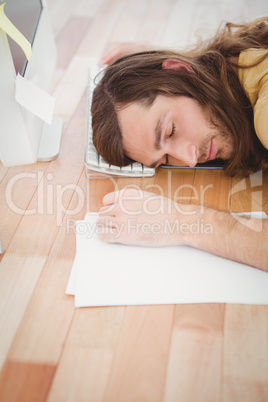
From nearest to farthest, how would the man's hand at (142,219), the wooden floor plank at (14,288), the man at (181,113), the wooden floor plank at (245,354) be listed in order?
the wooden floor plank at (245,354)
the wooden floor plank at (14,288)
the man's hand at (142,219)
the man at (181,113)

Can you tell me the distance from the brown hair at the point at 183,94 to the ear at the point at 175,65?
0.01m

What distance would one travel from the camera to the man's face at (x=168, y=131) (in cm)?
108

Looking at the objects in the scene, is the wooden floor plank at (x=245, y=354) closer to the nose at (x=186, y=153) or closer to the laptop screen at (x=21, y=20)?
the nose at (x=186, y=153)

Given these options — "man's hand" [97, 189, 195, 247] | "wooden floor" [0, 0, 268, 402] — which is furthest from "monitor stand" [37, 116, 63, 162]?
"man's hand" [97, 189, 195, 247]

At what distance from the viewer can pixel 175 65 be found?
1.19m

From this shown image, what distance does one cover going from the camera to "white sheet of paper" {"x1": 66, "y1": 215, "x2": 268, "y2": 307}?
0.83m

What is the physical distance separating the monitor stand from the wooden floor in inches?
2.1

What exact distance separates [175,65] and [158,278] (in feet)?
2.03

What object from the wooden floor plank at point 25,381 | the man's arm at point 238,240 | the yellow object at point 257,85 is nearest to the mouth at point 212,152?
the yellow object at point 257,85

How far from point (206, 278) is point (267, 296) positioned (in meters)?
0.12

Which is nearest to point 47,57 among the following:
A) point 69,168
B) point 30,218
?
point 69,168

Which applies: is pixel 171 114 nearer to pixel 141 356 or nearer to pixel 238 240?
pixel 238 240

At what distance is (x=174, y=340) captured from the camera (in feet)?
2.50

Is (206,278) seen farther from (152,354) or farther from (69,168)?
(69,168)
